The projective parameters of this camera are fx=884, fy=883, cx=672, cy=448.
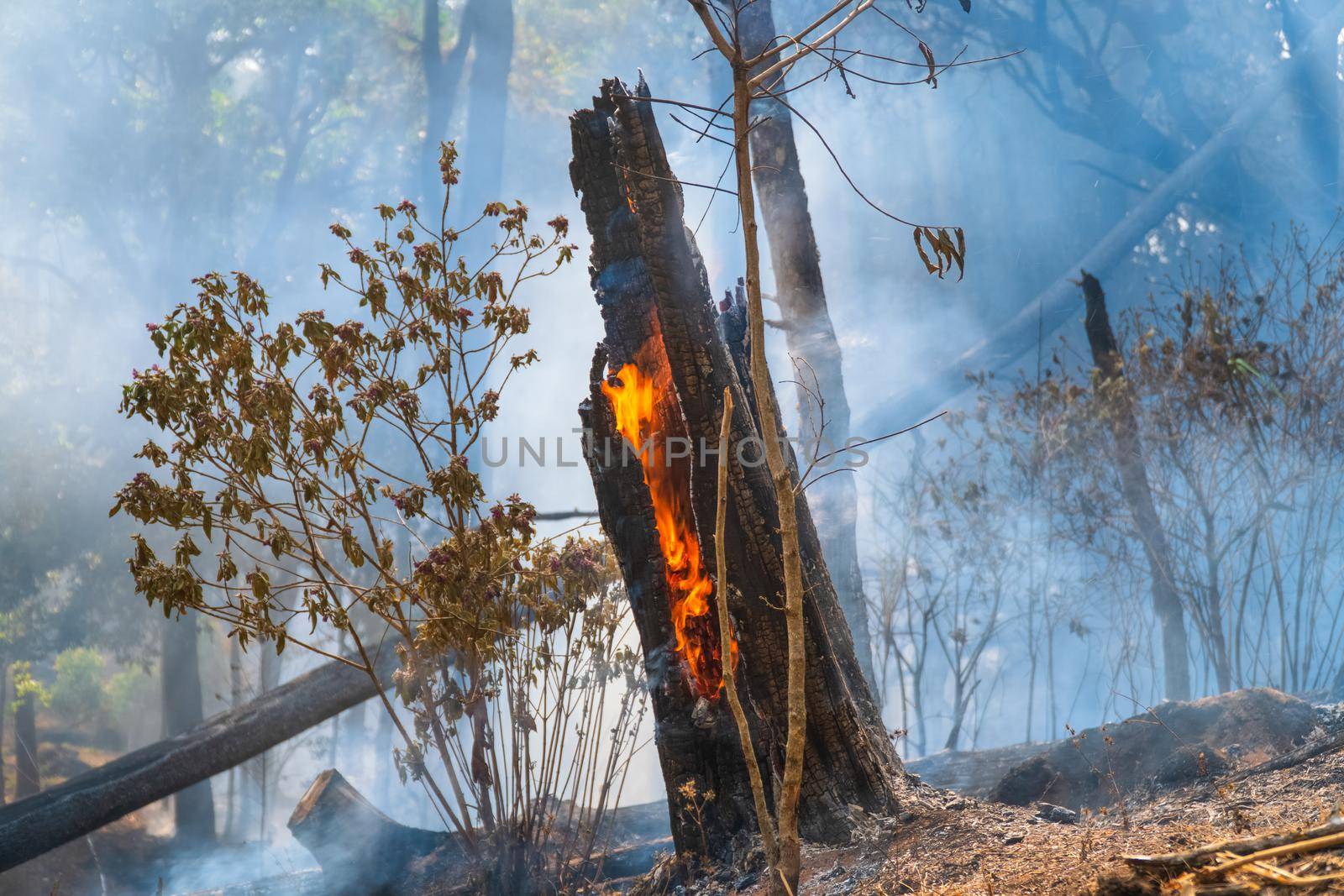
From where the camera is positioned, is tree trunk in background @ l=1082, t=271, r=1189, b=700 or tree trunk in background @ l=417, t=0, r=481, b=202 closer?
tree trunk in background @ l=1082, t=271, r=1189, b=700

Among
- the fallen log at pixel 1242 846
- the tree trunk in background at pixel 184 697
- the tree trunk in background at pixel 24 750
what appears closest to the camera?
the fallen log at pixel 1242 846

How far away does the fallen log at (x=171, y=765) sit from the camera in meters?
5.56

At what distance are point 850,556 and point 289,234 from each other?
1549 centimetres

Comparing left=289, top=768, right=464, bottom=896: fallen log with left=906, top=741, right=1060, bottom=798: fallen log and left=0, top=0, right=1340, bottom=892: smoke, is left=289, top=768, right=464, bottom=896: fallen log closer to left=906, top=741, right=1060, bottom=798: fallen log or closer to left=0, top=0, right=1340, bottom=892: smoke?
left=906, top=741, right=1060, bottom=798: fallen log

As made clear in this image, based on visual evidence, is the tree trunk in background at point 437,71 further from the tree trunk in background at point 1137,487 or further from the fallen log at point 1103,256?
the tree trunk in background at point 1137,487

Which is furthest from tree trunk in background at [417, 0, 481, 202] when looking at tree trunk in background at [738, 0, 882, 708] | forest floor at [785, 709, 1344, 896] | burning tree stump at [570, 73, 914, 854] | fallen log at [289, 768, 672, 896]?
forest floor at [785, 709, 1344, 896]

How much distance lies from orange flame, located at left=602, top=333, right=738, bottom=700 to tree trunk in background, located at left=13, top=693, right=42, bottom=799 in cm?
1422

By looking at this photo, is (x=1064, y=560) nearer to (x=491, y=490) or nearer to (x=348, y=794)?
(x=348, y=794)

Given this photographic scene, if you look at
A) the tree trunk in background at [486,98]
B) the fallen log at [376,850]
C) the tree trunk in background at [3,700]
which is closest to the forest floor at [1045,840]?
the fallen log at [376,850]

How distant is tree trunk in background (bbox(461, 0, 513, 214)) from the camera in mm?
19891

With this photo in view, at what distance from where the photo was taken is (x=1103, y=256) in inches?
683

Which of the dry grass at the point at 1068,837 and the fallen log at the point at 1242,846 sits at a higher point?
the fallen log at the point at 1242,846

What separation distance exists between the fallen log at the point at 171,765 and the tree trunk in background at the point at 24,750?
10.00 m

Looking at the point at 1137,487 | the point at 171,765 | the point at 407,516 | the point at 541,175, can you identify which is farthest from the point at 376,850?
the point at 541,175
